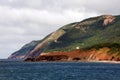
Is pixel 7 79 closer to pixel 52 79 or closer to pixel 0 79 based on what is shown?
pixel 0 79

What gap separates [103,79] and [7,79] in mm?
27949

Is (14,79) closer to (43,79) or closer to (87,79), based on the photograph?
(43,79)

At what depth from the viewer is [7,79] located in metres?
121

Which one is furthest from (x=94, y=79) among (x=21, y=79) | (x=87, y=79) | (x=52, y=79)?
(x=21, y=79)

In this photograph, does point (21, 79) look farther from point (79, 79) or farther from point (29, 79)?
point (79, 79)

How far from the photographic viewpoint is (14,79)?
4771 inches

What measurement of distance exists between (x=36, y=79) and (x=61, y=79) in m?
7.28

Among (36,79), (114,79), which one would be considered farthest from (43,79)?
(114,79)

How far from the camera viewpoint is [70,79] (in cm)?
12281

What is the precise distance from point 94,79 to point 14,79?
2329cm

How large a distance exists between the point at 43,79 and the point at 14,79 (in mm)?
8487

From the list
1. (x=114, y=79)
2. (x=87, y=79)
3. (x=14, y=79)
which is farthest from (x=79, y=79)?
(x=14, y=79)

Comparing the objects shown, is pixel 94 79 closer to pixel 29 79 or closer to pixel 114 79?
pixel 114 79

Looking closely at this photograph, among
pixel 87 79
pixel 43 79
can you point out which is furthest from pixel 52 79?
pixel 87 79
